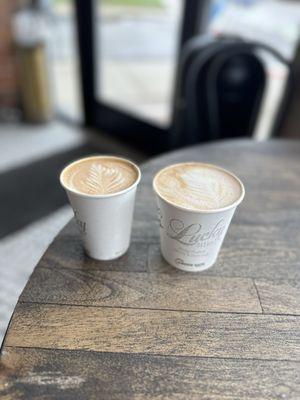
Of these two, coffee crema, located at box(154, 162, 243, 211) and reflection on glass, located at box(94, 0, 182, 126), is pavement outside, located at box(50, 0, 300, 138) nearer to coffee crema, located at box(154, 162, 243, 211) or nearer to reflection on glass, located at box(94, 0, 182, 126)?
reflection on glass, located at box(94, 0, 182, 126)

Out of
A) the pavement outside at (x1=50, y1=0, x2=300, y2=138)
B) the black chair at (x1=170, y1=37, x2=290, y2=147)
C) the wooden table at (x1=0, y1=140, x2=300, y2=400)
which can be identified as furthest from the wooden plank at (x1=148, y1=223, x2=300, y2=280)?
the pavement outside at (x1=50, y1=0, x2=300, y2=138)

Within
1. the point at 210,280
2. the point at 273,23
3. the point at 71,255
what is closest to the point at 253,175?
the point at 210,280

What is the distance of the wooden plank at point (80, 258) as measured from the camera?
0.61m

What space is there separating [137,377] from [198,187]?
290mm

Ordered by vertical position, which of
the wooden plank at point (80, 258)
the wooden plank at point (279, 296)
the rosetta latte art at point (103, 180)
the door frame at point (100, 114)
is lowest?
the door frame at point (100, 114)

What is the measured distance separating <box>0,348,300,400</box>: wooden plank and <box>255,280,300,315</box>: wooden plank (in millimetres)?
95

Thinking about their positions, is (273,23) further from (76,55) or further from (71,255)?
(71,255)

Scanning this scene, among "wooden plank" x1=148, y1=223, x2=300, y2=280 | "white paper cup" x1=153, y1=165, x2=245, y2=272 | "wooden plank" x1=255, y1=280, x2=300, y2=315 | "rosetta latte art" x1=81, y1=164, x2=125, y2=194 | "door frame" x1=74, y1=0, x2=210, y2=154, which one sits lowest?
"door frame" x1=74, y1=0, x2=210, y2=154

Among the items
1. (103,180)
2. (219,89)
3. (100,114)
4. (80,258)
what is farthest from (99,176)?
(100,114)

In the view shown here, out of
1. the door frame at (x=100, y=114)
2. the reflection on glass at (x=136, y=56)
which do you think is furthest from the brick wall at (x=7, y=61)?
the reflection on glass at (x=136, y=56)

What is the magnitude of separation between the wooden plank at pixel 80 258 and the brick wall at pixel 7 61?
2.55m

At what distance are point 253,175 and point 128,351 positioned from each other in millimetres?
563

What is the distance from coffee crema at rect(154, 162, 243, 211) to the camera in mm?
536

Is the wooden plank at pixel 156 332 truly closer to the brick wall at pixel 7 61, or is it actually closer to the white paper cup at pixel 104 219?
the white paper cup at pixel 104 219
